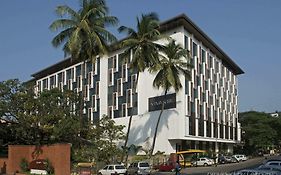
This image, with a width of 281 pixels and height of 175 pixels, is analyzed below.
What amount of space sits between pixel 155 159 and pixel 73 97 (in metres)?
15.0

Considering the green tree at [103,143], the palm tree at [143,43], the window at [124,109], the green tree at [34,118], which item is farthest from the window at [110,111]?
the palm tree at [143,43]

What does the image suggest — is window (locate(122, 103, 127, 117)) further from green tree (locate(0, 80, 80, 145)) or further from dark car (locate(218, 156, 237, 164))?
green tree (locate(0, 80, 80, 145))

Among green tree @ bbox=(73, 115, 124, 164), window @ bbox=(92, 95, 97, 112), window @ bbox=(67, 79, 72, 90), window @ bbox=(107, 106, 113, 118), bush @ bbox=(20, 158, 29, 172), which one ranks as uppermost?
window @ bbox=(67, 79, 72, 90)

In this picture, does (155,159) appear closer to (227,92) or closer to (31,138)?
(31,138)

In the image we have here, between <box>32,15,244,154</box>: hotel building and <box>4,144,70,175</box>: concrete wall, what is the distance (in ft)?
63.5

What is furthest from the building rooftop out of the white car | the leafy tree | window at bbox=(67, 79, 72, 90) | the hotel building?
the white car

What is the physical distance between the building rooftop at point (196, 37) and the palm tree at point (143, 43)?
33.0ft

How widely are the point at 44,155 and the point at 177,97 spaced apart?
29.7 m

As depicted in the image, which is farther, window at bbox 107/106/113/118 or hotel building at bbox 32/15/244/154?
window at bbox 107/106/113/118

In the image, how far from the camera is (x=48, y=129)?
157ft

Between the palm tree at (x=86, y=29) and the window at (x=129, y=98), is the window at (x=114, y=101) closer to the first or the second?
the window at (x=129, y=98)

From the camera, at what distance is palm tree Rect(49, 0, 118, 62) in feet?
139

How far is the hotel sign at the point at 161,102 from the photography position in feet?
223

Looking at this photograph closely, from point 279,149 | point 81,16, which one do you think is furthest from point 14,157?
point 279,149
